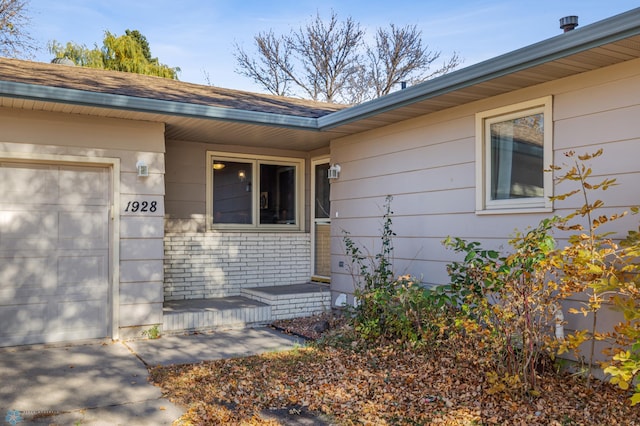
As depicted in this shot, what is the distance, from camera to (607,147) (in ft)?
14.4

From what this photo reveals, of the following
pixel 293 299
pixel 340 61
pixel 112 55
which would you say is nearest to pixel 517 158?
pixel 293 299

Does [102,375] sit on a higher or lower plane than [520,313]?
lower

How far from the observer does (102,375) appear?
473 cm

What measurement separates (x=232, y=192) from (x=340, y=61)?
44.7ft

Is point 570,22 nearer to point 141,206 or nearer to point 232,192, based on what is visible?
point 141,206

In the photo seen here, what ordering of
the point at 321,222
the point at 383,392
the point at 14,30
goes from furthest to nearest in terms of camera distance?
1. the point at 14,30
2. the point at 321,222
3. the point at 383,392

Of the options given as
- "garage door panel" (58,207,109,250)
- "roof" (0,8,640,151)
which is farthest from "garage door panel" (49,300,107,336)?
"roof" (0,8,640,151)

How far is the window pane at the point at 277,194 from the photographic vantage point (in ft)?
28.1

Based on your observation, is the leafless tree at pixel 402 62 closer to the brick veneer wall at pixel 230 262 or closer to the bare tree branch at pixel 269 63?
the bare tree branch at pixel 269 63

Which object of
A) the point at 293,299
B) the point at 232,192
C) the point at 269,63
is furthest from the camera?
the point at 269,63

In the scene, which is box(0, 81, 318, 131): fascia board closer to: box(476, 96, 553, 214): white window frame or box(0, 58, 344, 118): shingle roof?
box(0, 58, 344, 118): shingle roof

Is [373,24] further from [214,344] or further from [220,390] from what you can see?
[220,390]

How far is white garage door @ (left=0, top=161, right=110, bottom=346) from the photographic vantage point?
564 centimetres

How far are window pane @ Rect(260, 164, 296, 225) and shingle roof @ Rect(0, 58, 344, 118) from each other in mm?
1119
